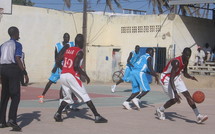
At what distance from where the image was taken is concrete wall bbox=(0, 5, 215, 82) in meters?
23.1

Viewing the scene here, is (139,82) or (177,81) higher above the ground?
(177,81)

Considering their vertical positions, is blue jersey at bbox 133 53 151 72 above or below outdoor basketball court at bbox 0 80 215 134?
above

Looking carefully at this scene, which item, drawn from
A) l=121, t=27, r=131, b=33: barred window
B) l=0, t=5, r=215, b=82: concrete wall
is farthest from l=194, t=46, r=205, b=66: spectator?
l=121, t=27, r=131, b=33: barred window

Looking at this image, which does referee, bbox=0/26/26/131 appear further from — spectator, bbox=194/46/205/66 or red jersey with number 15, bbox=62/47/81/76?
spectator, bbox=194/46/205/66

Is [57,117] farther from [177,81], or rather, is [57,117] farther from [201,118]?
[201,118]

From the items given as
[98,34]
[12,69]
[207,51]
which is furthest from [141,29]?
[12,69]

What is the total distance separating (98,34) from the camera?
90.0ft

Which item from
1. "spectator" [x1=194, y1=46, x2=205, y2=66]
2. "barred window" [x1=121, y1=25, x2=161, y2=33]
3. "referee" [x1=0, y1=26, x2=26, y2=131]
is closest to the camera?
"referee" [x1=0, y1=26, x2=26, y2=131]

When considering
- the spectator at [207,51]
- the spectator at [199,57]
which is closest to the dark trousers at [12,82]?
the spectator at [199,57]

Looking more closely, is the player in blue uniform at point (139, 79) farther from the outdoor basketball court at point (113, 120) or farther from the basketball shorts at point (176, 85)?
A: the basketball shorts at point (176, 85)

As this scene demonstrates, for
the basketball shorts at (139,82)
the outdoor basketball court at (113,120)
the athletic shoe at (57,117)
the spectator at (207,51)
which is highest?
the spectator at (207,51)

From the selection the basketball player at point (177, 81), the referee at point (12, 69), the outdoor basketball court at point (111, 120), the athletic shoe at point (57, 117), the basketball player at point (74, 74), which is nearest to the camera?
the referee at point (12, 69)

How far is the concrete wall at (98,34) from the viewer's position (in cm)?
2312

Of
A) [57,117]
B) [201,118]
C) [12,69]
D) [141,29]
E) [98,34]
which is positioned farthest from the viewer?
[98,34]
